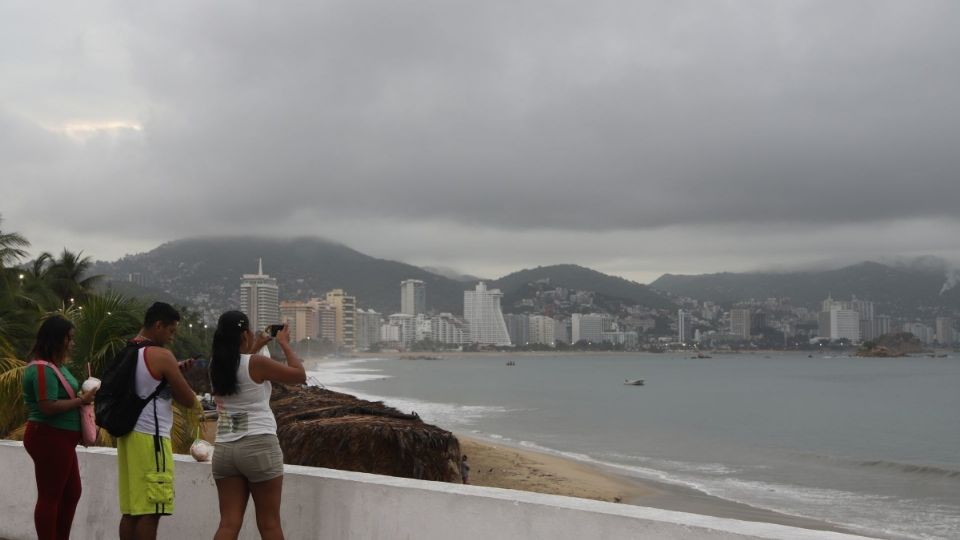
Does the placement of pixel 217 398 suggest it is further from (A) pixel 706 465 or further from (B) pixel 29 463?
(A) pixel 706 465

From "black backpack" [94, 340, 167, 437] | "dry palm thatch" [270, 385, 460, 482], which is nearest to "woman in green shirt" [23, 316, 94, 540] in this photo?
"black backpack" [94, 340, 167, 437]

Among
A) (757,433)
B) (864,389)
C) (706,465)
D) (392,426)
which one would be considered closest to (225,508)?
(392,426)

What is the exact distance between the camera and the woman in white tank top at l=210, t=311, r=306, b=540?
4066 millimetres

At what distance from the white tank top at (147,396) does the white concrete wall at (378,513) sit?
583mm

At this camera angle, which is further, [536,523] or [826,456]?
[826,456]

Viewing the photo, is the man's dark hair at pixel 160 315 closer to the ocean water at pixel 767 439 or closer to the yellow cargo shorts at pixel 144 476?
the yellow cargo shorts at pixel 144 476

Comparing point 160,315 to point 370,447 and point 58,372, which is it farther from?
point 370,447

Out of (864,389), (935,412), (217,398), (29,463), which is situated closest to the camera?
(217,398)

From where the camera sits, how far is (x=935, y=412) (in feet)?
190

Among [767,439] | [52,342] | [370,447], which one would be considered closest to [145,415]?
[52,342]

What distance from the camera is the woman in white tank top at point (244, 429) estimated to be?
4066 mm

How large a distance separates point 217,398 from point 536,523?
1.47 m

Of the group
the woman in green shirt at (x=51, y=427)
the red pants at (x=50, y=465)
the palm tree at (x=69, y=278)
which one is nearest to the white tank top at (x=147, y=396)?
the woman in green shirt at (x=51, y=427)

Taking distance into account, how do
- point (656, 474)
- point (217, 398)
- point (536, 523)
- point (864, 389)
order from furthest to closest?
1. point (864, 389)
2. point (656, 474)
3. point (217, 398)
4. point (536, 523)
